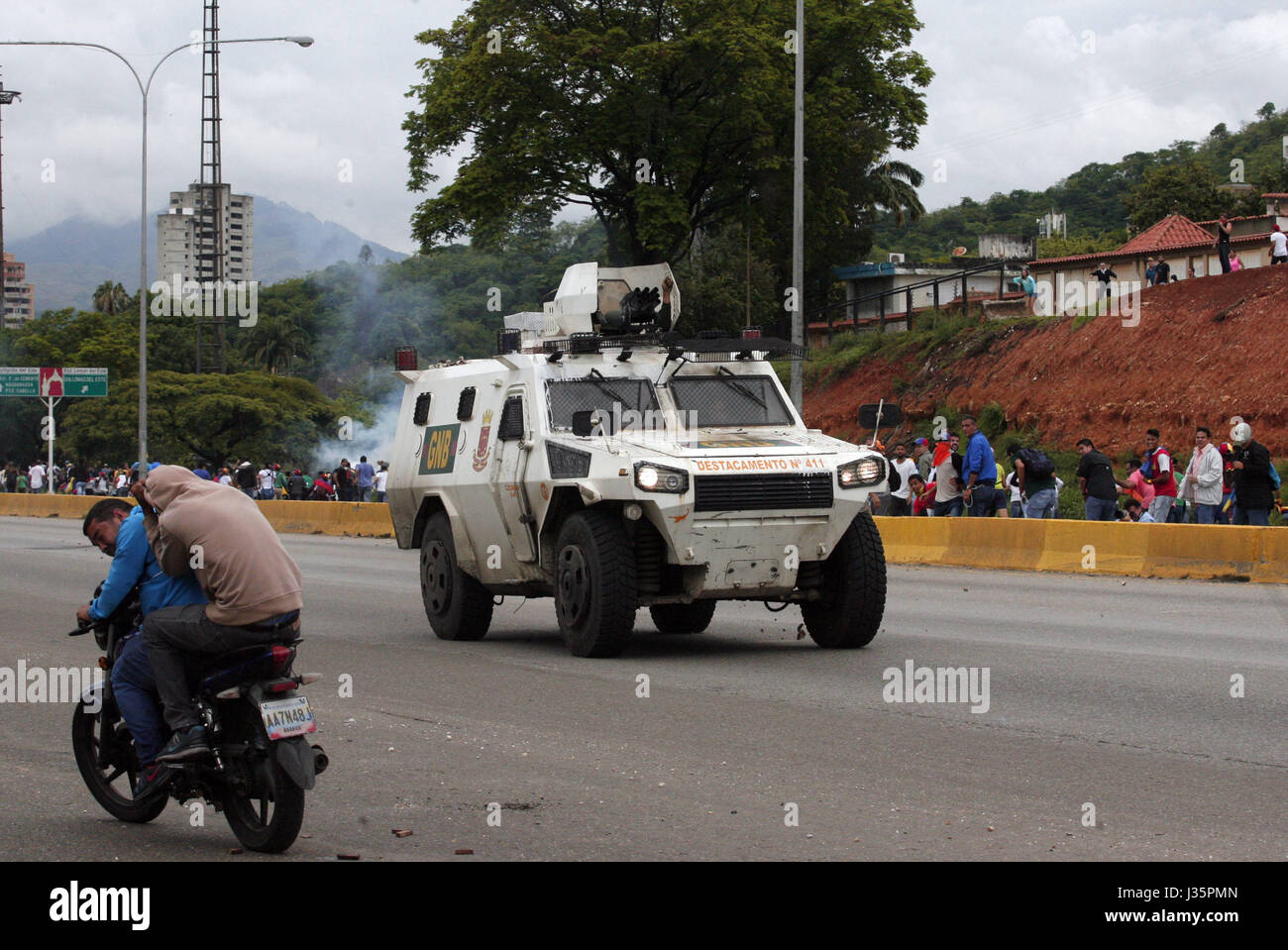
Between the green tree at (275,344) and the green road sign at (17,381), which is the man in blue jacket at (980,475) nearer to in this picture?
the green road sign at (17,381)

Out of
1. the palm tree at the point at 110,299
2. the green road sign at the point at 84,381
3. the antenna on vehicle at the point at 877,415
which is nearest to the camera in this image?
the antenna on vehicle at the point at 877,415

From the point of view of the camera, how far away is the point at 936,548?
71.1 ft

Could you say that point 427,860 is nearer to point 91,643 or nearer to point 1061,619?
point 91,643

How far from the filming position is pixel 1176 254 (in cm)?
4422

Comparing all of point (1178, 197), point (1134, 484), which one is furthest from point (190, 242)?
point (1134, 484)

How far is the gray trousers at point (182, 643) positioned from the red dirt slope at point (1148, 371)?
28.1 meters

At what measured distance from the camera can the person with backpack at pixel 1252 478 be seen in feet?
62.1

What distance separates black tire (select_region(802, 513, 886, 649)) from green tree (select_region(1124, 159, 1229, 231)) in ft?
171

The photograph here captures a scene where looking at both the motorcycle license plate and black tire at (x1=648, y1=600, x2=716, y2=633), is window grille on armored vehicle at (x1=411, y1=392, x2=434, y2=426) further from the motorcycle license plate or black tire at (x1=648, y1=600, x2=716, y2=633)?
the motorcycle license plate

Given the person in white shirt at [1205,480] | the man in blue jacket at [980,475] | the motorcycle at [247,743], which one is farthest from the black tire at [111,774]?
the person in white shirt at [1205,480]

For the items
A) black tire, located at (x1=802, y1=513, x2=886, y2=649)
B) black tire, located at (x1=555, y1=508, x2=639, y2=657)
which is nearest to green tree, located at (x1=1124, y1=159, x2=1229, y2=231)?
black tire, located at (x1=802, y1=513, x2=886, y2=649)

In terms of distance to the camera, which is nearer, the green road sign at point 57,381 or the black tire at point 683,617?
the black tire at point 683,617

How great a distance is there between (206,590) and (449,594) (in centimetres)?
735

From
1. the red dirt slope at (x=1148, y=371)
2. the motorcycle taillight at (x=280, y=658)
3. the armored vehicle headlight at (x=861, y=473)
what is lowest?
the motorcycle taillight at (x=280, y=658)
